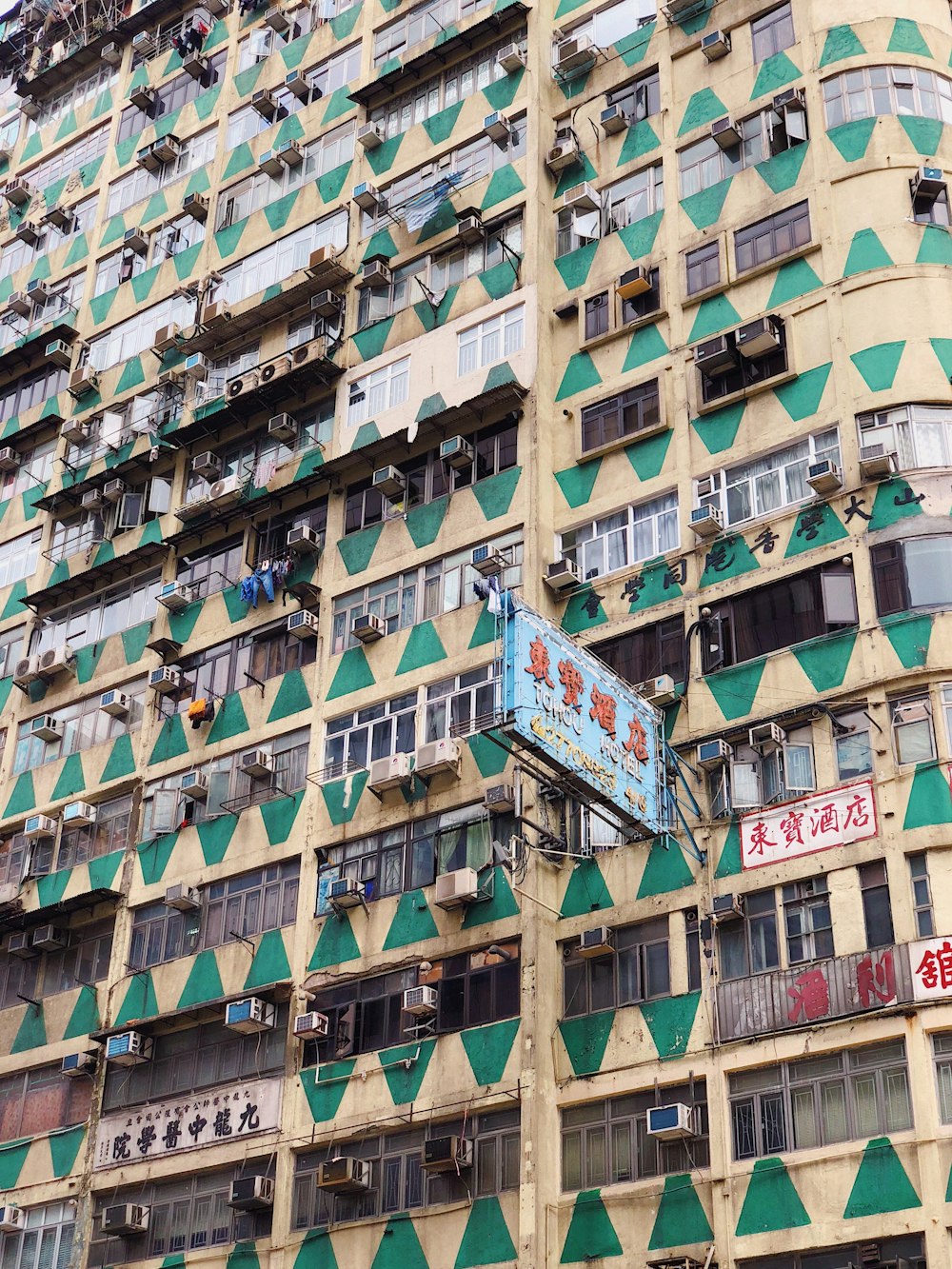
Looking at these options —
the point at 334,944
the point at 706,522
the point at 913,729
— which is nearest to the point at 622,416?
the point at 706,522

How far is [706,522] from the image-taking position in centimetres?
2502

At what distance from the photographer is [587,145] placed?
3073 cm

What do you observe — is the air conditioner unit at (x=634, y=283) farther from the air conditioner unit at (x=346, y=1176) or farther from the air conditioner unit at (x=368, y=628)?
the air conditioner unit at (x=346, y=1176)

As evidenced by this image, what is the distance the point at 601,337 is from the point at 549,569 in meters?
4.43

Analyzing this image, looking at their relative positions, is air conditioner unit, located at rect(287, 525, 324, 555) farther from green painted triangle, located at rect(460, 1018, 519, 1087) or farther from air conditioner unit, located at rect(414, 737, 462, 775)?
green painted triangle, located at rect(460, 1018, 519, 1087)

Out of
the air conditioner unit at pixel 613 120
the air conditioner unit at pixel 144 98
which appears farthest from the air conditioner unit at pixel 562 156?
the air conditioner unit at pixel 144 98

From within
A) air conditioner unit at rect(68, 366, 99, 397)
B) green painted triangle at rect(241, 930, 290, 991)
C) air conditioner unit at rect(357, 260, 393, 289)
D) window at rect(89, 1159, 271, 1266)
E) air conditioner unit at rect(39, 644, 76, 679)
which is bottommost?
window at rect(89, 1159, 271, 1266)

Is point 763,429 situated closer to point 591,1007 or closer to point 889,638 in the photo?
point 889,638

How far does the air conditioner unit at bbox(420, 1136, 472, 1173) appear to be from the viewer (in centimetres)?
2294

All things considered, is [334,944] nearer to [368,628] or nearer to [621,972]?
[621,972]

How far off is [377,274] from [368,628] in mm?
7526

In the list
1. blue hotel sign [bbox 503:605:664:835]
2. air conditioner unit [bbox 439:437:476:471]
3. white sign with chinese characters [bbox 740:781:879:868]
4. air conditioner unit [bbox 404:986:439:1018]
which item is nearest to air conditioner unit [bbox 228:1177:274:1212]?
air conditioner unit [bbox 404:986:439:1018]

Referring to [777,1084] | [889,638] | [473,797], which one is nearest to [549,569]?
[473,797]

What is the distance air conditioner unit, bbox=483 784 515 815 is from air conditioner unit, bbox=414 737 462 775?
3.14 ft
